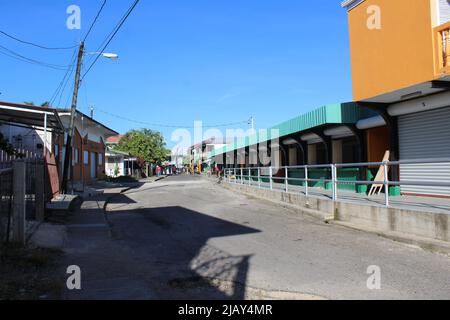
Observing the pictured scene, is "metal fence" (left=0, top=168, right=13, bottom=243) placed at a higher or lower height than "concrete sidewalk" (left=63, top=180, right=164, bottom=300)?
higher

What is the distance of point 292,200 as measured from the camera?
1448 centimetres

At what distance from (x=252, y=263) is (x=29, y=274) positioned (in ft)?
10.9

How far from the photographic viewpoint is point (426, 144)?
12461 millimetres

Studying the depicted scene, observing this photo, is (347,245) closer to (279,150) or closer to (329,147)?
(329,147)

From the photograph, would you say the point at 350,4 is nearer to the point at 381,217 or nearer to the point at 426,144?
the point at 426,144

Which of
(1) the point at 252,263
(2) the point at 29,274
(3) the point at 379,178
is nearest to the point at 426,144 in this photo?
(3) the point at 379,178

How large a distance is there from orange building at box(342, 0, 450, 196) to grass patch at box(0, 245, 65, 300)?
Answer: 9.26 m

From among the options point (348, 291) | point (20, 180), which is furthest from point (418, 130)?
point (20, 180)

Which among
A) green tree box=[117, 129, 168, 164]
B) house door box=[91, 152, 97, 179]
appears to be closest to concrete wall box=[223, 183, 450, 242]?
house door box=[91, 152, 97, 179]

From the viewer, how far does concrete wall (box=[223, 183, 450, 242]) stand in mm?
7602

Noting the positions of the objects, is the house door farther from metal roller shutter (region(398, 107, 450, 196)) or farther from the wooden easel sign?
metal roller shutter (region(398, 107, 450, 196))

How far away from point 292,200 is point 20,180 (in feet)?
29.7

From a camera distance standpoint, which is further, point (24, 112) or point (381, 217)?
point (24, 112)
